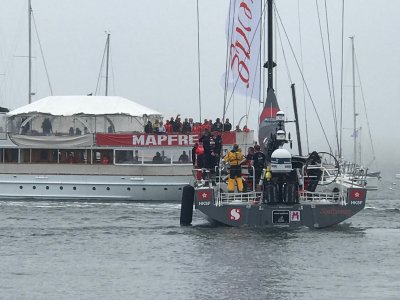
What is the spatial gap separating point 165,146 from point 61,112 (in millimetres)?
6214

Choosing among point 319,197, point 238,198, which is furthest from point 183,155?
point 319,197

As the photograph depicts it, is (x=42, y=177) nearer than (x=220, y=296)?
No

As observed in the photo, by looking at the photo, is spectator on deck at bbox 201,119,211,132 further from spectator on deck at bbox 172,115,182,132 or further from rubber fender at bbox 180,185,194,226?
rubber fender at bbox 180,185,194,226

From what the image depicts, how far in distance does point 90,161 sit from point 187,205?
1934 cm

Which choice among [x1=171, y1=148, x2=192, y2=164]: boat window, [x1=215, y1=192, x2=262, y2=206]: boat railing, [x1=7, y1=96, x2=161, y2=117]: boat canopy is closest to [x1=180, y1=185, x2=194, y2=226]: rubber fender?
[x1=215, y1=192, x2=262, y2=206]: boat railing

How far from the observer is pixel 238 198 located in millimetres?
41188

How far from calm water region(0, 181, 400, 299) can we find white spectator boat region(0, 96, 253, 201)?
12.5 m

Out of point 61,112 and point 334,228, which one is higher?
point 61,112

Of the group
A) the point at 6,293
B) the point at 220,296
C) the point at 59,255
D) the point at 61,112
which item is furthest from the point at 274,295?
the point at 61,112

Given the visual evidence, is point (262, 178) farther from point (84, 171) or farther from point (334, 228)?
point (84, 171)

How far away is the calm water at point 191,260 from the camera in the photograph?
29.2 metres

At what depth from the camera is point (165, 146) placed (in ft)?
201

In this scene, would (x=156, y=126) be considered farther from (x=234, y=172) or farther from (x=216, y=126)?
(x=234, y=172)

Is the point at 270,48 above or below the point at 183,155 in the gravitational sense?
above
